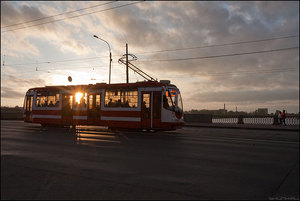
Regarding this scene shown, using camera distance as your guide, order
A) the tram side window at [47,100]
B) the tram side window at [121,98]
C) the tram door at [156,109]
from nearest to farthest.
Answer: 1. the tram door at [156,109]
2. the tram side window at [121,98]
3. the tram side window at [47,100]

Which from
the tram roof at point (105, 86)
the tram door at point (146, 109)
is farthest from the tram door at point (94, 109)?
the tram door at point (146, 109)

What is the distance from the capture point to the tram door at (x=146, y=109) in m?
16.3

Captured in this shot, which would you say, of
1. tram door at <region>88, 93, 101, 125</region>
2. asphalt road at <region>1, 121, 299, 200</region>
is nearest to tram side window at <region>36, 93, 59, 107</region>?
tram door at <region>88, 93, 101, 125</region>

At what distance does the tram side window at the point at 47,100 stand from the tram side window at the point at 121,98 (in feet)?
17.2

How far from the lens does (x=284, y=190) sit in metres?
4.43

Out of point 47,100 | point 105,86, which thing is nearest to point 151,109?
point 105,86

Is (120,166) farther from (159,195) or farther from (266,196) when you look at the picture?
(266,196)

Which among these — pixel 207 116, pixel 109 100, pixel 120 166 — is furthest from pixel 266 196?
pixel 207 116

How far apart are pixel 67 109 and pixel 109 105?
4252mm

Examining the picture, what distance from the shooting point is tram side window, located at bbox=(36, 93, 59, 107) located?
20.8m

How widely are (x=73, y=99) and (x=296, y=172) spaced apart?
1717cm

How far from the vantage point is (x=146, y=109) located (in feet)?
53.9

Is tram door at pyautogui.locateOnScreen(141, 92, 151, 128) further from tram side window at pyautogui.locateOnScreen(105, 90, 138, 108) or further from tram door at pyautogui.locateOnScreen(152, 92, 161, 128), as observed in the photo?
tram side window at pyautogui.locateOnScreen(105, 90, 138, 108)

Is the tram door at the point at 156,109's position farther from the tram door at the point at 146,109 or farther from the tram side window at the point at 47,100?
the tram side window at the point at 47,100
